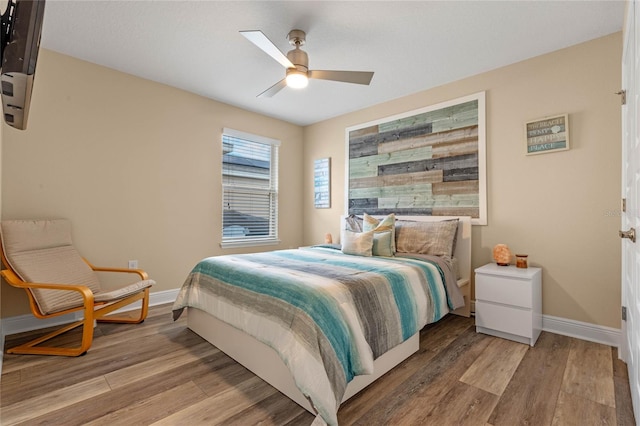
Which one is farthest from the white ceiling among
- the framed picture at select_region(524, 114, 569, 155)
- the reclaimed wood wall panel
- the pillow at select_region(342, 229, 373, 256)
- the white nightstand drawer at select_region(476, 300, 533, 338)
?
the white nightstand drawer at select_region(476, 300, 533, 338)

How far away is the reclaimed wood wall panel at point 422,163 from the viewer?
3246 mm

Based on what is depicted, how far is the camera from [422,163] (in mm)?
3654

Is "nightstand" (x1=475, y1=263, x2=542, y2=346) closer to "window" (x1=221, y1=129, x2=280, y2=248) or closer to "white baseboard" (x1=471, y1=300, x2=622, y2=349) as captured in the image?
"white baseboard" (x1=471, y1=300, x2=622, y2=349)

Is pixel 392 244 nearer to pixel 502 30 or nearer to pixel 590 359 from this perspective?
pixel 590 359

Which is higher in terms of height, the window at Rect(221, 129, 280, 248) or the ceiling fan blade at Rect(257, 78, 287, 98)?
the ceiling fan blade at Rect(257, 78, 287, 98)

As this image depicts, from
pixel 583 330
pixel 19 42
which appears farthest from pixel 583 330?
pixel 19 42

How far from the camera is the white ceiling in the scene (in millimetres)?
2217

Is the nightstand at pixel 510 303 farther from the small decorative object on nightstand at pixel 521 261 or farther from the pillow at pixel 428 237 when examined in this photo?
the pillow at pixel 428 237

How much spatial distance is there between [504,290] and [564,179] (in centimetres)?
117

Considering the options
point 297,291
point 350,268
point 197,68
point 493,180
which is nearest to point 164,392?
point 297,291

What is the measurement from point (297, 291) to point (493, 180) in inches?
98.6

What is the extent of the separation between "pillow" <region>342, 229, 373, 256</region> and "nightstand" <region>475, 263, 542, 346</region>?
3.34 feet

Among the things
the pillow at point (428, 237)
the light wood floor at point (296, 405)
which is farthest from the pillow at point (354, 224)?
the light wood floor at point (296, 405)

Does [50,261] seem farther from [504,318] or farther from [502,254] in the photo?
[502,254]
